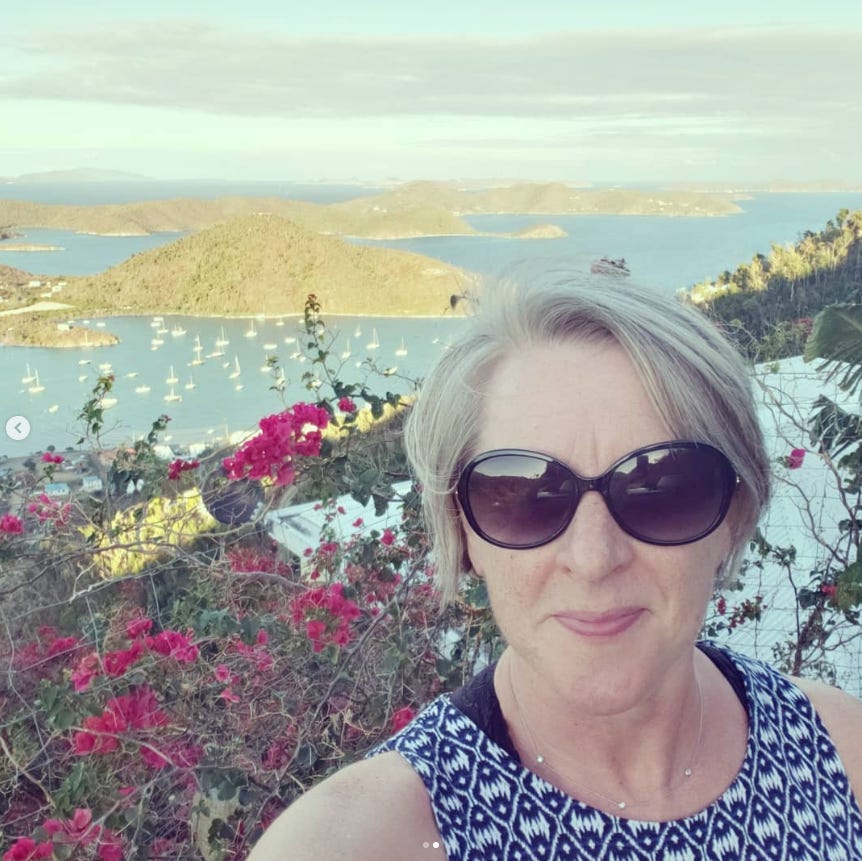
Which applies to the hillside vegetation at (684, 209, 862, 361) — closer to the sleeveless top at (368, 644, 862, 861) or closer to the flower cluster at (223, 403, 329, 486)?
the flower cluster at (223, 403, 329, 486)

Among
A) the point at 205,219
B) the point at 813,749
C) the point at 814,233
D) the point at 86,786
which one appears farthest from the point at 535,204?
the point at 814,233

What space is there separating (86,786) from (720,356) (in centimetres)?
215

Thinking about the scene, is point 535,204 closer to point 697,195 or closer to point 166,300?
point 166,300

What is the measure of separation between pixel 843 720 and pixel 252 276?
11.7m

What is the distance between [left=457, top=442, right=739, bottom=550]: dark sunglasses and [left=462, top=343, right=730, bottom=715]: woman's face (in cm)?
1

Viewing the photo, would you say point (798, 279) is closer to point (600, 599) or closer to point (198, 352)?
point (198, 352)

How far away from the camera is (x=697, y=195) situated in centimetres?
2136

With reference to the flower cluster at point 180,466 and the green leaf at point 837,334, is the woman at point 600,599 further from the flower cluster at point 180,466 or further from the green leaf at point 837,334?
the flower cluster at point 180,466

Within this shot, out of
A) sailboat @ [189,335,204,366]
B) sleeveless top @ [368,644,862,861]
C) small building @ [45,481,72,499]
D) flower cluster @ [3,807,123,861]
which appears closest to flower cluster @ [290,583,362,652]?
flower cluster @ [3,807,123,861]

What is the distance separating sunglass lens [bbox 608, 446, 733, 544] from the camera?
101cm

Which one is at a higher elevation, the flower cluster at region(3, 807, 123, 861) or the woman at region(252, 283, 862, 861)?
the woman at region(252, 283, 862, 861)

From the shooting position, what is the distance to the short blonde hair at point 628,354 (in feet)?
3.39

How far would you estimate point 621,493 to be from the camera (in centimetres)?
101

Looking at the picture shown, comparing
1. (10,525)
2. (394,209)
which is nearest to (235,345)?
(394,209)
